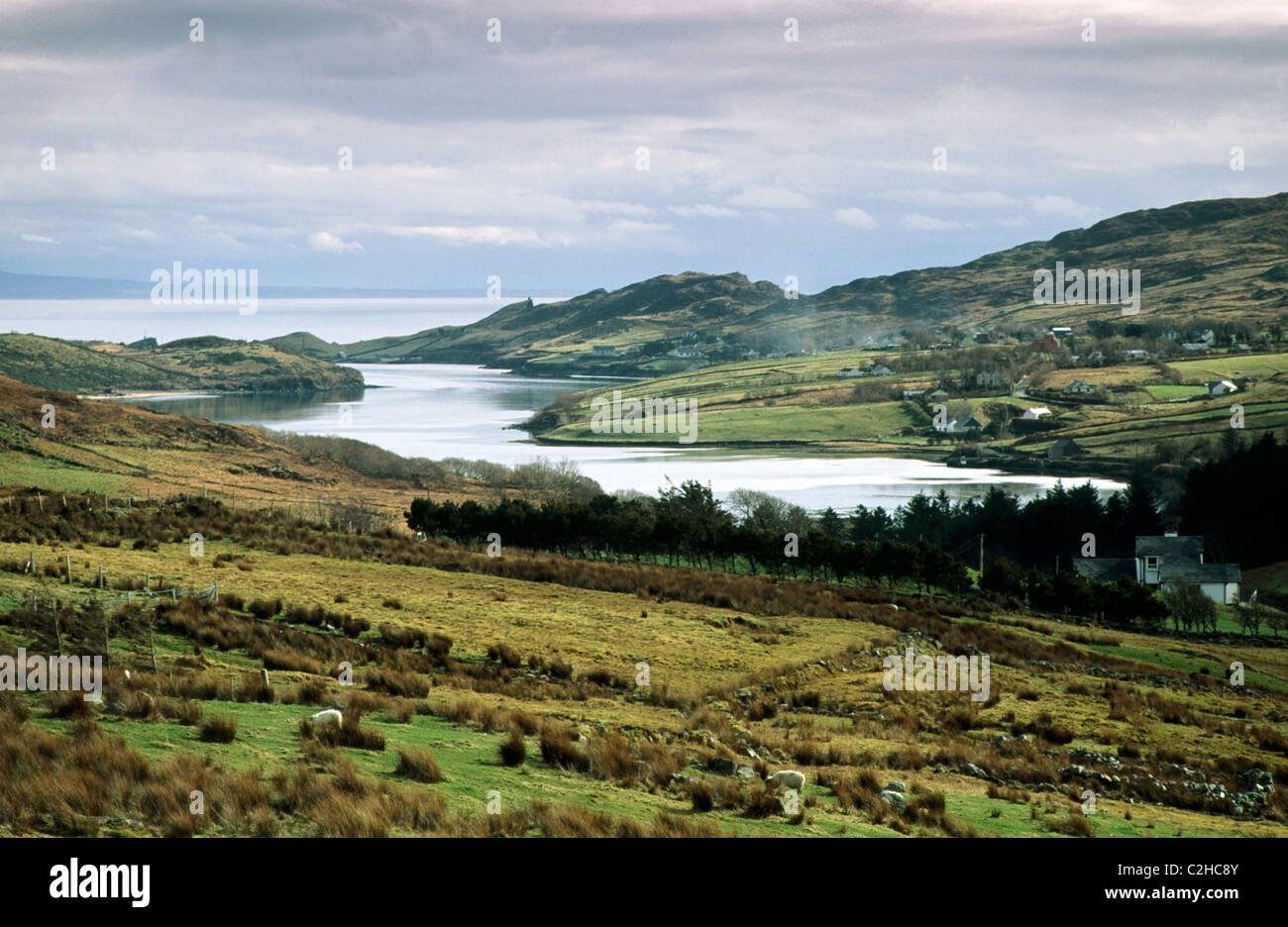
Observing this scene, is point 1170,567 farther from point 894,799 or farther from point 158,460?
point 158,460

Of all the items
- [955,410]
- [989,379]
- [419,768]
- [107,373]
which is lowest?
[419,768]

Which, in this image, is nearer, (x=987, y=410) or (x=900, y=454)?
(x=900, y=454)

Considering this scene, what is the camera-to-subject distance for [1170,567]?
5241 cm

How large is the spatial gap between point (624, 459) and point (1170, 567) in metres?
61.3

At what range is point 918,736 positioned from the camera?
1592 centimetres

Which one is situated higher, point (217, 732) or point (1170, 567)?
point (217, 732)

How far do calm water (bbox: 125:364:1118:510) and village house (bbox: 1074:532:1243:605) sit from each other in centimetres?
2230

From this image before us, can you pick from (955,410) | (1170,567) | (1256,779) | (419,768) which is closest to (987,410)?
(955,410)

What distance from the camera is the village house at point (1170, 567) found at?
5147 cm

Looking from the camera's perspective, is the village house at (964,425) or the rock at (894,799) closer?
the rock at (894,799)

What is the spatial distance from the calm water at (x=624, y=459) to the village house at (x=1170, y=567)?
22299 mm

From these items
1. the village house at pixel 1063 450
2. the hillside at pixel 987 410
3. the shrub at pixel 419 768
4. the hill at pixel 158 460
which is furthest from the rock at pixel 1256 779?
the village house at pixel 1063 450

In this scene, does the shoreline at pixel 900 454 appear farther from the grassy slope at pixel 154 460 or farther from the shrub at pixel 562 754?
the shrub at pixel 562 754

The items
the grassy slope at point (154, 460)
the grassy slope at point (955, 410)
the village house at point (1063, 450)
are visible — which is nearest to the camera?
the grassy slope at point (154, 460)
